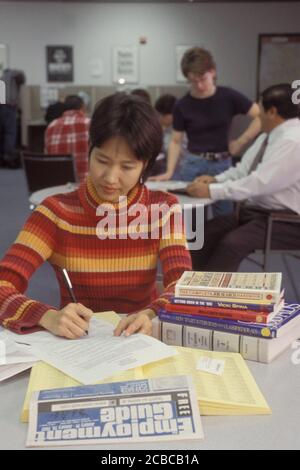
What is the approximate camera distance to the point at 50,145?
14.5ft

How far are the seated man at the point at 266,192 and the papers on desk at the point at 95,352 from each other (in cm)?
179

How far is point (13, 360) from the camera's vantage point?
1074 mm

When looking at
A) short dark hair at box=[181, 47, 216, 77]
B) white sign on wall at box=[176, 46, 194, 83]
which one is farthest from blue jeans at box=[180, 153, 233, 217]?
white sign on wall at box=[176, 46, 194, 83]

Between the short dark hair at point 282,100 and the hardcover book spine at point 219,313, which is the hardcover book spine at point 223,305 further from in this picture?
the short dark hair at point 282,100

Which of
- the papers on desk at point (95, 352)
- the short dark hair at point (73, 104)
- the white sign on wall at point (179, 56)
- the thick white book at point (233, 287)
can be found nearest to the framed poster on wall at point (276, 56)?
the white sign on wall at point (179, 56)

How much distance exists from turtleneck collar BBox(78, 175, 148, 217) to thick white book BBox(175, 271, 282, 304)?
0.41 meters

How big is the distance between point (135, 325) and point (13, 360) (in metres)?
0.26

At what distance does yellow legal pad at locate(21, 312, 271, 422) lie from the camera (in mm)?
936

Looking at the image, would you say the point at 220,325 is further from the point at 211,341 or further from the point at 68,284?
the point at 68,284

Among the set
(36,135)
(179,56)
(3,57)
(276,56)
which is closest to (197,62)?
(36,135)

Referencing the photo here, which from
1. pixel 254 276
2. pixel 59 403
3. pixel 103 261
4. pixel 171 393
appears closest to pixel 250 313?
pixel 254 276

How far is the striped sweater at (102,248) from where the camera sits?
1.57m
